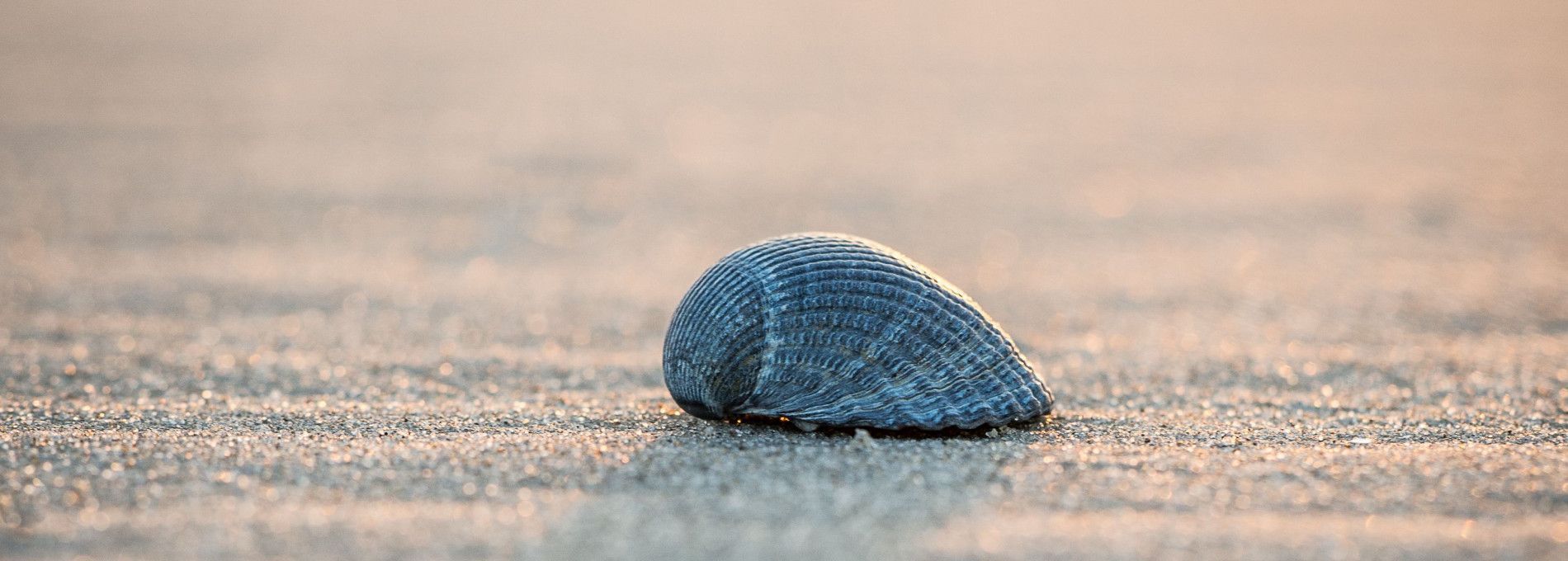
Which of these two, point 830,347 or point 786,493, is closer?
point 786,493

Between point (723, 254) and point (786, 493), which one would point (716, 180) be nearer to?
point (723, 254)

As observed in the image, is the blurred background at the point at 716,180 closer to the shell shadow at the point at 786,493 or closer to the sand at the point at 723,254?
the sand at the point at 723,254

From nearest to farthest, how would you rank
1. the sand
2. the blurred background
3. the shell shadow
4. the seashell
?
the shell shadow → the sand → the seashell → the blurred background

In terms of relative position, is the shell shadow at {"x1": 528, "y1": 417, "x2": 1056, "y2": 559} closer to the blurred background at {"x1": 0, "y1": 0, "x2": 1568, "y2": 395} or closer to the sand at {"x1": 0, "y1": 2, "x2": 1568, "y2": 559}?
the sand at {"x1": 0, "y1": 2, "x2": 1568, "y2": 559}

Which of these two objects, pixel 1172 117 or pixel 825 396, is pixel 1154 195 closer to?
pixel 1172 117

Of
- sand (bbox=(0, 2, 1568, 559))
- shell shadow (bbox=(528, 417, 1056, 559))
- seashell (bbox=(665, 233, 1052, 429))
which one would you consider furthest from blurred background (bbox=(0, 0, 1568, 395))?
shell shadow (bbox=(528, 417, 1056, 559))

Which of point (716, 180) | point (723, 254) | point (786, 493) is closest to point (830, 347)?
point (786, 493)
